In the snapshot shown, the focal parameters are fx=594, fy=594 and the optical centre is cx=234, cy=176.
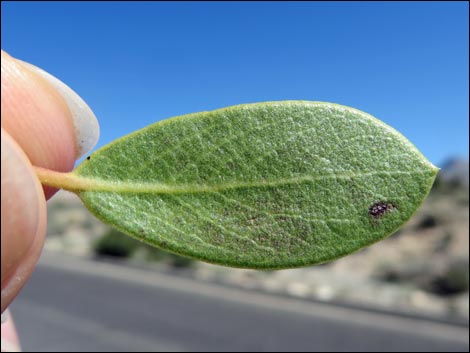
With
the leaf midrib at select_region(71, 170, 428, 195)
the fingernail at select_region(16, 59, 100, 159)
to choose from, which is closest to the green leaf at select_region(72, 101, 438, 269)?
the leaf midrib at select_region(71, 170, 428, 195)

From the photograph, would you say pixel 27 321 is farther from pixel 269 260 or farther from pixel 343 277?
pixel 269 260

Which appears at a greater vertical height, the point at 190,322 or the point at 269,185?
the point at 269,185

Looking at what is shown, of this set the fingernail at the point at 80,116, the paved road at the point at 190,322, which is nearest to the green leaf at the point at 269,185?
the fingernail at the point at 80,116

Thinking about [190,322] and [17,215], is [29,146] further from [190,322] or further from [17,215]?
[190,322]

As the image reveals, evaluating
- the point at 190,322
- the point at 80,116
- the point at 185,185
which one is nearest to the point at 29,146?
the point at 80,116

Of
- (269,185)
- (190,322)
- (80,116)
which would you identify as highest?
(269,185)

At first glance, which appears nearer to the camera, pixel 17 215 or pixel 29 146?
pixel 17 215

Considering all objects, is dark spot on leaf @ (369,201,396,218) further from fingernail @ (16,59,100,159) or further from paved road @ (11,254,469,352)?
paved road @ (11,254,469,352)
